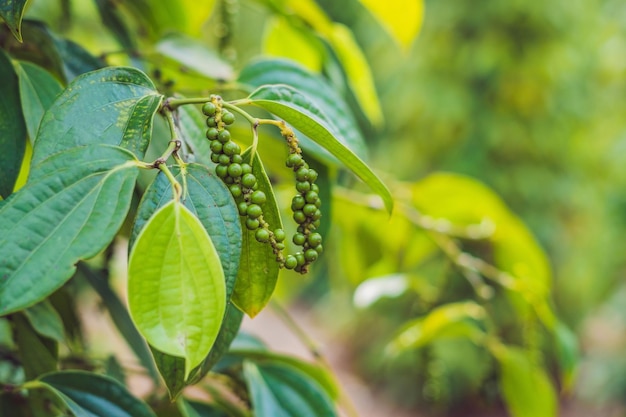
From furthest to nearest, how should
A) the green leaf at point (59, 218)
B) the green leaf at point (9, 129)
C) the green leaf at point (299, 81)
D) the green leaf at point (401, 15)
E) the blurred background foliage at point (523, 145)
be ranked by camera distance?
the blurred background foliage at point (523, 145)
the green leaf at point (401, 15)
the green leaf at point (299, 81)
the green leaf at point (9, 129)
the green leaf at point (59, 218)

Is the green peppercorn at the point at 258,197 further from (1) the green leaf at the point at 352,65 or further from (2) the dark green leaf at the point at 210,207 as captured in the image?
(1) the green leaf at the point at 352,65

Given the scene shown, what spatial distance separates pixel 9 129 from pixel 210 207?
0.19 metres

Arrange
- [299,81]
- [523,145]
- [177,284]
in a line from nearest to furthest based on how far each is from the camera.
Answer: [177,284], [299,81], [523,145]

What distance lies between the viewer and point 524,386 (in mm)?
845

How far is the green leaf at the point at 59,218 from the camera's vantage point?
307 millimetres

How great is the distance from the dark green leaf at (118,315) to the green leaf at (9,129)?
0.18m

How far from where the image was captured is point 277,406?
0.59 metres

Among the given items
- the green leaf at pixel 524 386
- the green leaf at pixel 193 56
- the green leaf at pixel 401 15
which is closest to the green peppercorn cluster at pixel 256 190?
the green leaf at pixel 193 56

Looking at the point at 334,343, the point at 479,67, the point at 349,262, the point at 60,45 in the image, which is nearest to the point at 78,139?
the point at 60,45

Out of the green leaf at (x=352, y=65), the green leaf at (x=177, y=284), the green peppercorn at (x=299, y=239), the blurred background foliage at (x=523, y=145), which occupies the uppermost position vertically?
the blurred background foliage at (x=523, y=145)

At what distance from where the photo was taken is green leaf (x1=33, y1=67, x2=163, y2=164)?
1.17ft

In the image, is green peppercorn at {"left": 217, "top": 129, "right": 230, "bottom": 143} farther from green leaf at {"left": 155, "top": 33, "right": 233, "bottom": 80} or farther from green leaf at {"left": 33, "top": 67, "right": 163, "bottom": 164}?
green leaf at {"left": 155, "top": 33, "right": 233, "bottom": 80}

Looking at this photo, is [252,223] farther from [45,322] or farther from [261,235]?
[45,322]

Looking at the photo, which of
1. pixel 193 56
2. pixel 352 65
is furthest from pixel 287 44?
pixel 193 56
